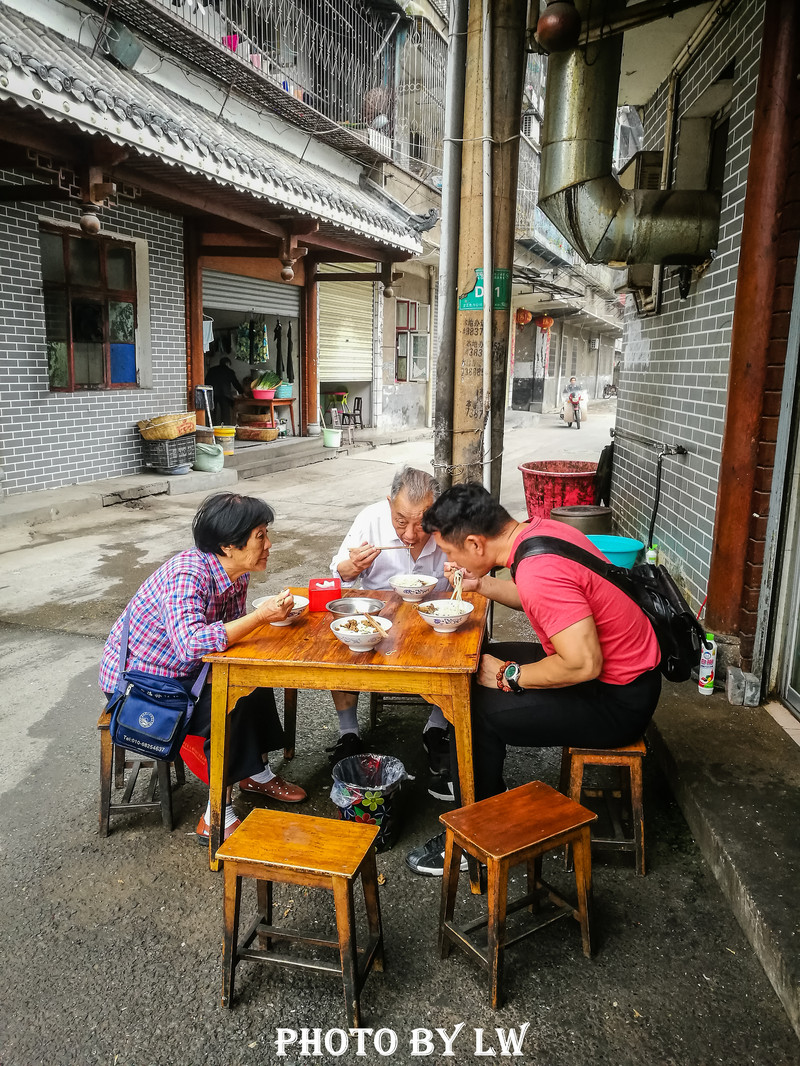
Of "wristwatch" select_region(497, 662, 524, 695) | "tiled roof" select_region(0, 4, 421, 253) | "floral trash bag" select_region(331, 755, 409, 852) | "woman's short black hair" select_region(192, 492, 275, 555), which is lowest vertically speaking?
"floral trash bag" select_region(331, 755, 409, 852)

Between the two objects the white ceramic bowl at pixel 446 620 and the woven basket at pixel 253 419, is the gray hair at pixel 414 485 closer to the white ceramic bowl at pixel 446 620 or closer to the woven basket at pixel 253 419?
the white ceramic bowl at pixel 446 620

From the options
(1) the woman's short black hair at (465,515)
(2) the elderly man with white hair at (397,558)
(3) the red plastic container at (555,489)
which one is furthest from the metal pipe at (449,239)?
(3) the red plastic container at (555,489)

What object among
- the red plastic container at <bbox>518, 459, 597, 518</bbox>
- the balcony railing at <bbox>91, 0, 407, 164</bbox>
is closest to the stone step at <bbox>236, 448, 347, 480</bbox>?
the balcony railing at <bbox>91, 0, 407, 164</bbox>

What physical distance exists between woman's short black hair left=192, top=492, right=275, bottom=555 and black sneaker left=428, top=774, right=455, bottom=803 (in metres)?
1.47

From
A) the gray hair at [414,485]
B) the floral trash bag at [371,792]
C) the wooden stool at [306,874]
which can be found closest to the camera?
the wooden stool at [306,874]

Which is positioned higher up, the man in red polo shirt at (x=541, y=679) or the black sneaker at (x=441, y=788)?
the man in red polo shirt at (x=541, y=679)

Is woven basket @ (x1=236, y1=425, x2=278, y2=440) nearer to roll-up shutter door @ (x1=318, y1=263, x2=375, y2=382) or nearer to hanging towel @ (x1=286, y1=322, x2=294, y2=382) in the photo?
hanging towel @ (x1=286, y1=322, x2=294, y2=382)

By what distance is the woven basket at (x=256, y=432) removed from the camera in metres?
14.2

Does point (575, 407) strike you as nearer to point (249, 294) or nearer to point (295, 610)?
point (249, 294)

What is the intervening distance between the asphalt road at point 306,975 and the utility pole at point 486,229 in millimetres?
1707

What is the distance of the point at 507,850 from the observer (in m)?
2.30

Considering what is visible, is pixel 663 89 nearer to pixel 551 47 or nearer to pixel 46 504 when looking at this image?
pixel 551 47

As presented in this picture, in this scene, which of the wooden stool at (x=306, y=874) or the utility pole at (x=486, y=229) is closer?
the wooden stool at (x=306, y=874)

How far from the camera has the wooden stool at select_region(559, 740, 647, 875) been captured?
2.94 metres
